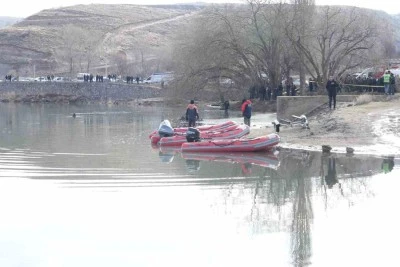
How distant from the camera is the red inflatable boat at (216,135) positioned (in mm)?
33750

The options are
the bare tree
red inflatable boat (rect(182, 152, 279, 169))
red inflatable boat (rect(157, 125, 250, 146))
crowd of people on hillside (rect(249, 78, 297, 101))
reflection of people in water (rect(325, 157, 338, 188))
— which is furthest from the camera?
crowd of people on hillside (rect(249, 78, 297, 101))

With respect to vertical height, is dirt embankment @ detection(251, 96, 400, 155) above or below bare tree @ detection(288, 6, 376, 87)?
below

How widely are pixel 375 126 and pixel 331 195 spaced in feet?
36.9

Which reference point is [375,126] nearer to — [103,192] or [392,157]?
[392,157]

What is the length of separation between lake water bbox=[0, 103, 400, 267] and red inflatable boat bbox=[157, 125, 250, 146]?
157 cm

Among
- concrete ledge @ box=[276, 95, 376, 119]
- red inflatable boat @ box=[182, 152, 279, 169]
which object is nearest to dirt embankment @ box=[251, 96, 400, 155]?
red inflatable boat @ box=[182, 152, 279, 169]

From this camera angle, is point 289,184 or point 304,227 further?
point 289,184

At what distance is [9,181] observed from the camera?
78.5ft

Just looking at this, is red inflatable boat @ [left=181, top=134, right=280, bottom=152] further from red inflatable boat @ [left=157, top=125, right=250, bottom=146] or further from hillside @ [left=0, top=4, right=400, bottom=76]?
hillside @ [left=0, top=4, right=400, bottom=76]

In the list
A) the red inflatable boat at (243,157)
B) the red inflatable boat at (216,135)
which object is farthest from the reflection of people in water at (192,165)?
the red inflatable boat at (216,135)

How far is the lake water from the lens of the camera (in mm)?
15734

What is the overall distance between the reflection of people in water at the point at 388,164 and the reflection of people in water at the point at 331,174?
59.4 inches

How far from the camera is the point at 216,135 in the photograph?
3475 centimetres

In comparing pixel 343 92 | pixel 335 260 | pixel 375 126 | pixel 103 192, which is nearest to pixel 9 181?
pixel 103 192
